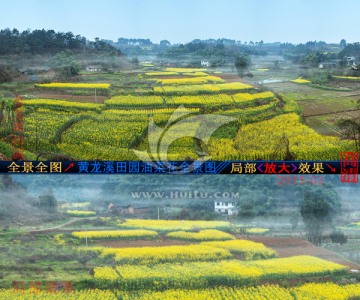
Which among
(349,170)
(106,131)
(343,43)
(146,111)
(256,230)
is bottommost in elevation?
(256,230)

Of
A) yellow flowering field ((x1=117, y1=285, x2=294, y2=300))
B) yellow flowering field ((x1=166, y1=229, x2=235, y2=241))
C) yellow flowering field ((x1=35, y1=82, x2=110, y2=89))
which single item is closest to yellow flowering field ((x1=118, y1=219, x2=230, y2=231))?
yellow flowering field ((x1=166, y1=229, x2=235, y2=241))

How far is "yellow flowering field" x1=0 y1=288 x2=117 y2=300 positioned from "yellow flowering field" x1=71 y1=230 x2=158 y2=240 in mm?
928

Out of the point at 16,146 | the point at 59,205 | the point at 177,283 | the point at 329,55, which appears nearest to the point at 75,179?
the point at 59,205

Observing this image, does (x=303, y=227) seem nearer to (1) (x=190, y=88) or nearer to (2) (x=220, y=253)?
(2) (x=220, y=253)

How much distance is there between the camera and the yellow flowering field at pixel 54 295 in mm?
6031

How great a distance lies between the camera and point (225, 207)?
7.17 m

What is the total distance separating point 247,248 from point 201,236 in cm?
57

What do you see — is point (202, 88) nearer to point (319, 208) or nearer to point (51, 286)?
point (319, 208)

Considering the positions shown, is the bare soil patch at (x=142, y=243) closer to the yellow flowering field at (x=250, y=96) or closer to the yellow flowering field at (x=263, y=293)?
the yellow flowering field at (x=263, y=293)

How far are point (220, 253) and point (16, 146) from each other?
2836mm

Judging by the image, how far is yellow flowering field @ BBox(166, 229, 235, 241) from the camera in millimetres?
7004

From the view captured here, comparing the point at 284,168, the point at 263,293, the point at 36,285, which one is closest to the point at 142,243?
the point at 36,285

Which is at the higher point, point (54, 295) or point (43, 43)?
point (43, 43)

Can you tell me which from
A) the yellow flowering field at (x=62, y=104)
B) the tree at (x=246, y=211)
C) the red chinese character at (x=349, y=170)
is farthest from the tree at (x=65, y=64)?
the red chinese character at (x=349, y=170)
